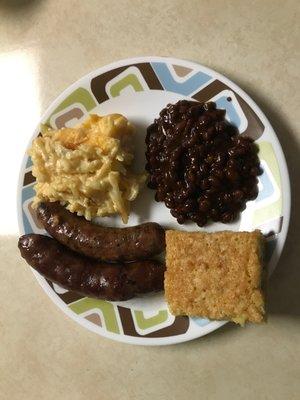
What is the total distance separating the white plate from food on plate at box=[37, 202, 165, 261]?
0.13 metres

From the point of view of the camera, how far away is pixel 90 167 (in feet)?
8.61

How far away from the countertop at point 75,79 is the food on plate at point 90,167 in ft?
1.35

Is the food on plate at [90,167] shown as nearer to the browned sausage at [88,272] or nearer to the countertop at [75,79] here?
the browned sausage at [88,272]

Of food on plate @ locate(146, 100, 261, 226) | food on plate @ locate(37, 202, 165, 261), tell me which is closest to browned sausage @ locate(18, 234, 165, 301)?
food on plate @ locate(37, 202, 165, 261)

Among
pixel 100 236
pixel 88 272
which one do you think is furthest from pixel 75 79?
pixel 88 272

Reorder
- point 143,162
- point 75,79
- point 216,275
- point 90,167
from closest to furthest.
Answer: point 216,275
point 90,167
point 143,162
point 75,79

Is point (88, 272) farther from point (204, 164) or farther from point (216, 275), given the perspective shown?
point (204, 164)

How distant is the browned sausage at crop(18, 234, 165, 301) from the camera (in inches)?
103

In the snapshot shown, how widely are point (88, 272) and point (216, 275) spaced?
0.64 m

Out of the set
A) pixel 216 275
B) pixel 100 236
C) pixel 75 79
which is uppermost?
pixel 75 79

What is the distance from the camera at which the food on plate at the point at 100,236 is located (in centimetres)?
263

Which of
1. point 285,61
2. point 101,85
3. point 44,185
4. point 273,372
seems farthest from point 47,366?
point 285,61

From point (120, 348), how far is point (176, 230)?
2.47 feet

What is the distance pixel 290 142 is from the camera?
2.56 m
